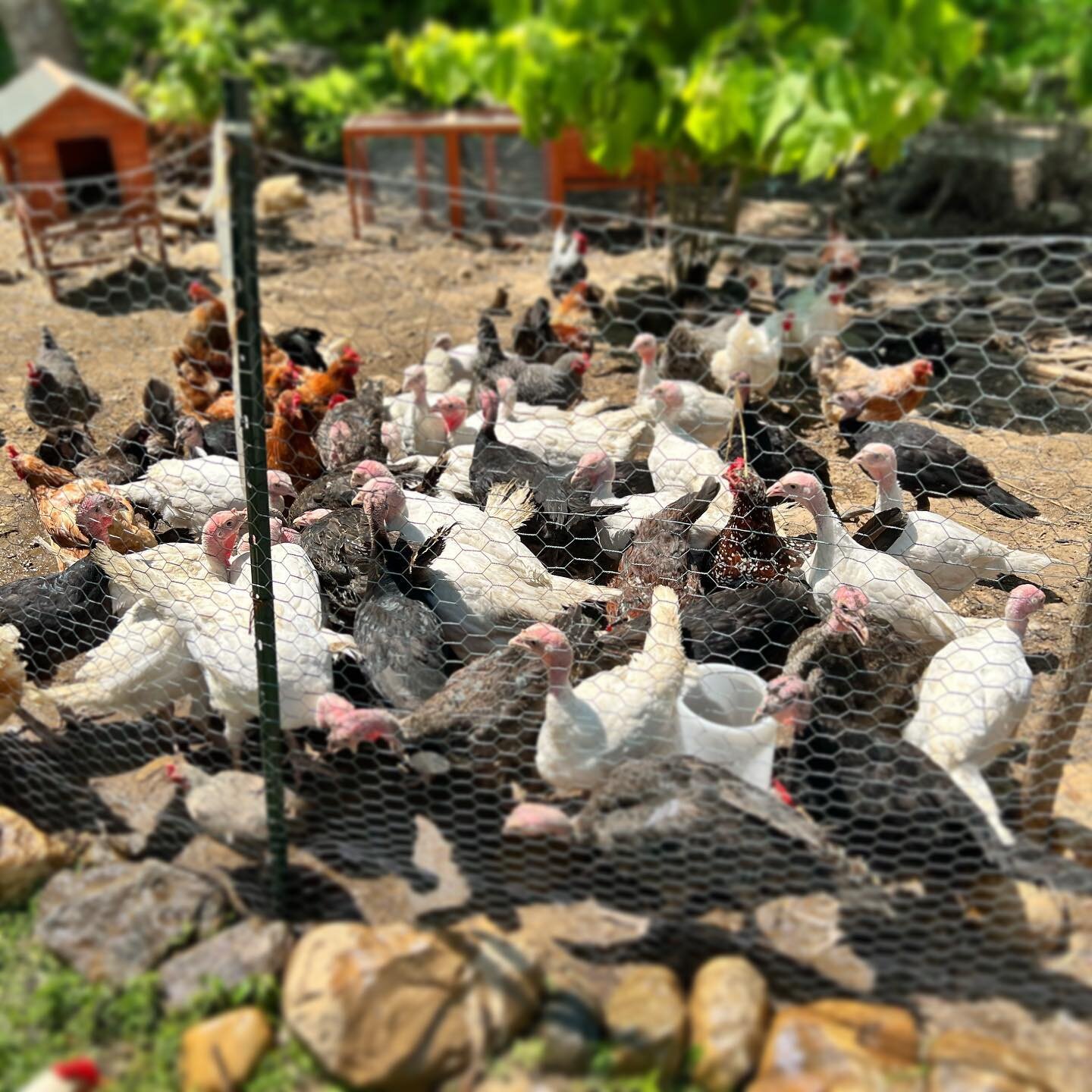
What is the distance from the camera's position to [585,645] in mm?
3654

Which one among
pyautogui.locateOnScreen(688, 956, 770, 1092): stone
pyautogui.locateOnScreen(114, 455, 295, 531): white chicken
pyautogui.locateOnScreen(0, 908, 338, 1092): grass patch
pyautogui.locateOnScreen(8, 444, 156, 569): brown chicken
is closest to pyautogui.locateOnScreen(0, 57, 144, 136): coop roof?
pyautogui.locateOnScreen(8, 444, 156, 569): brown chicken

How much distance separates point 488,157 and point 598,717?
328 inches

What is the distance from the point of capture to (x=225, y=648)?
3.43 metres

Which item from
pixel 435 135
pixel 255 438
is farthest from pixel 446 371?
pixel 435 135

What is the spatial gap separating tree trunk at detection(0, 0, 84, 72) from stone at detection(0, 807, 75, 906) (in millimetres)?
13810

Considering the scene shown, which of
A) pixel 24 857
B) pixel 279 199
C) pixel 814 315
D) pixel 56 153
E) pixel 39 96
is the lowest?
pixel 24 857

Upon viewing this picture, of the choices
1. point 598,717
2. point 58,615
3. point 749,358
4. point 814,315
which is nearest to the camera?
point 598,717

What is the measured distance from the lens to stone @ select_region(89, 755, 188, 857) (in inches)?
123

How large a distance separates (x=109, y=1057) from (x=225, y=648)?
50.6 inches

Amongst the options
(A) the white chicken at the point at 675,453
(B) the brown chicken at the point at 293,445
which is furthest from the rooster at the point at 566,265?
(B) the brown chicken at the point at 293,445

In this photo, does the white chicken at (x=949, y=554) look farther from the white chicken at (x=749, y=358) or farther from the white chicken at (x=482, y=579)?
the white chicken at (x=749, y=358)

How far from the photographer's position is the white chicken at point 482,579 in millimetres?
3943

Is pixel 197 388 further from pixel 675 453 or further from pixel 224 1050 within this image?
pixel 224 1050

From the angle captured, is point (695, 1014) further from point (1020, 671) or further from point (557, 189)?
point (557, 189)
